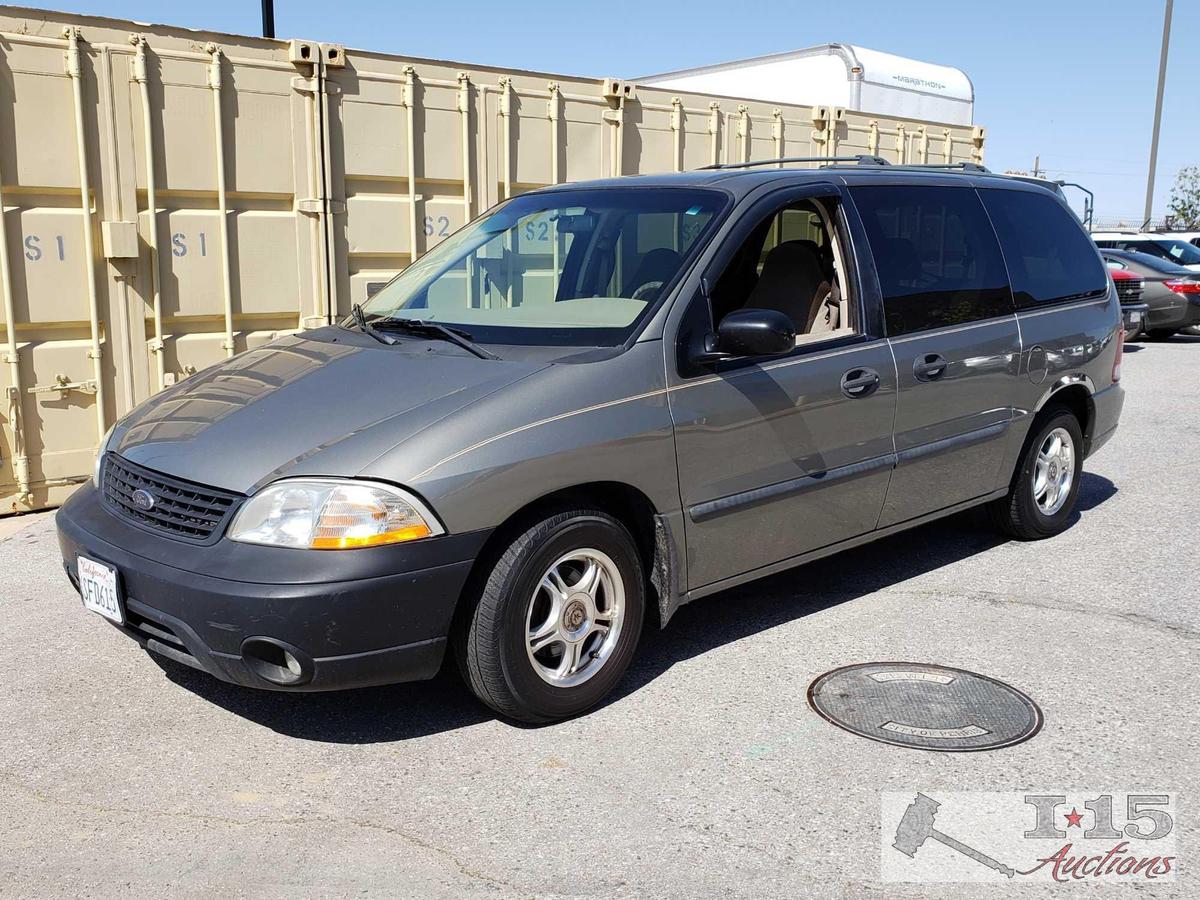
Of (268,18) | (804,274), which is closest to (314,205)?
(268,18)

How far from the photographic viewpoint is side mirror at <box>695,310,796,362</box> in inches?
155

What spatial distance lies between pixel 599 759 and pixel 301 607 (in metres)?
1.07

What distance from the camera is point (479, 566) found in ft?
11.7

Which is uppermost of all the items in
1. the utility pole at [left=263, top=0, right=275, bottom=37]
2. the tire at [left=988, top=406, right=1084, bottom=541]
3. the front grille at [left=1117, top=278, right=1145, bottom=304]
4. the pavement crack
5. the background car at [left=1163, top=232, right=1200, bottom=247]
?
the utility pole at [left=263, top=0, right=275, bottom=37]

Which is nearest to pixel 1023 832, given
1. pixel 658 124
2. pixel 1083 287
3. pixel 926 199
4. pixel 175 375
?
pixel 926 199

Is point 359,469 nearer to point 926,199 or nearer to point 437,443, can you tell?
point 437,443

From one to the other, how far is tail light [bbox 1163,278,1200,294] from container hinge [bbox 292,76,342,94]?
45.7 ft

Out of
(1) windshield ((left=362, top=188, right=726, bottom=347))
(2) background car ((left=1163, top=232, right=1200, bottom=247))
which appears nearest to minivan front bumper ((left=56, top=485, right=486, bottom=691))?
(1) windshield ((left=362, top=188, right=726, bottom=347))

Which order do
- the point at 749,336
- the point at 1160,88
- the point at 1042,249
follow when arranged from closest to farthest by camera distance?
1. the point at 749,336
2. the point at 1042,249
3. the point at 1160,88

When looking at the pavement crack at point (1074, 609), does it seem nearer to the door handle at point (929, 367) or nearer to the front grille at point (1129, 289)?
the door handle at point (929, 367)

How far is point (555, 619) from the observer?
373 cm

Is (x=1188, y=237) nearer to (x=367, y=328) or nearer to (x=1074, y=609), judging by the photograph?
(x=1074, y=609)

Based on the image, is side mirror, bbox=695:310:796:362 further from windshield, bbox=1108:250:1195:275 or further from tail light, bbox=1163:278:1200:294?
windshield, bbox=1108:250:1195:275

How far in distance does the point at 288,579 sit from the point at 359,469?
0.38 m
